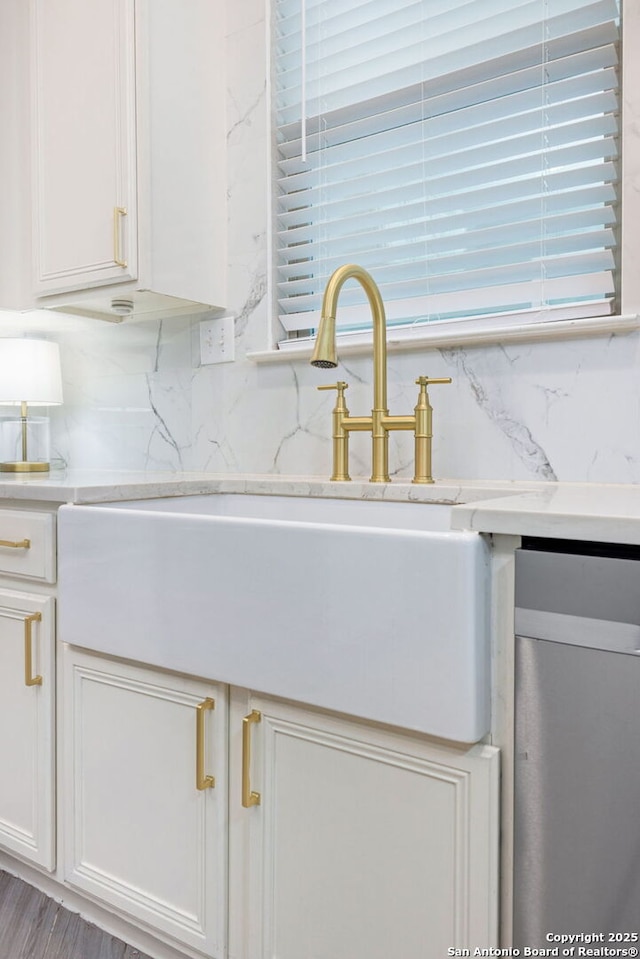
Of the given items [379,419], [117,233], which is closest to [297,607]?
[379,419]

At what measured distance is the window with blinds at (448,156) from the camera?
1205 mm

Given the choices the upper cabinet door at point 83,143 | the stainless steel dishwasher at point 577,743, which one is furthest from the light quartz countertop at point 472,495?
the upper cabinet door at point 83,143

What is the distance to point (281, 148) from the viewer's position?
1603 millimetres

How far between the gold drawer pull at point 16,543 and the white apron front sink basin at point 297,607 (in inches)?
5.7

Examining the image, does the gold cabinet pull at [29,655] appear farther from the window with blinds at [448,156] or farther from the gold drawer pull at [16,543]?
the window with blinds at [448,156]

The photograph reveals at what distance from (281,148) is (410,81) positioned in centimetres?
36

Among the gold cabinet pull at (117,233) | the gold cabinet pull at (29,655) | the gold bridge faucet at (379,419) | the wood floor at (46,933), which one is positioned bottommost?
the wood floor at (46,933)

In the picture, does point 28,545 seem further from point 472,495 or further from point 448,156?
point 448,156

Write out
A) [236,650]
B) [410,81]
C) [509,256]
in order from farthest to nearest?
[410,81]
[509,256]
[236,650]

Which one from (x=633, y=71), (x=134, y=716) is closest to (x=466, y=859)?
(x=134, y=716)

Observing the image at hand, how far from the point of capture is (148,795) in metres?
1.02

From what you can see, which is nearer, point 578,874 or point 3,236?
point 578,874

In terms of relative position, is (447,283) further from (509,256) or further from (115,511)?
(115,511)

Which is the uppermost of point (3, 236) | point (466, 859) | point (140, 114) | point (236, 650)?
point (140, 114)
